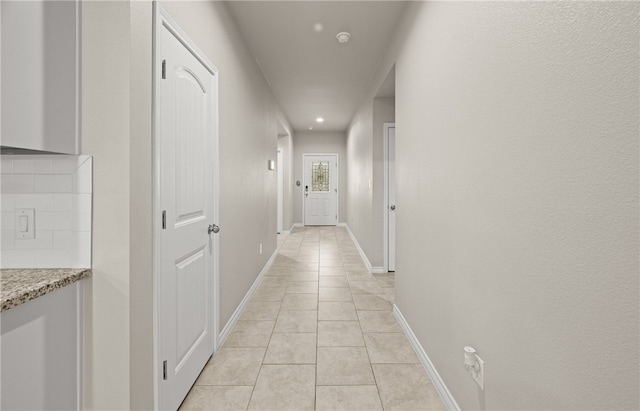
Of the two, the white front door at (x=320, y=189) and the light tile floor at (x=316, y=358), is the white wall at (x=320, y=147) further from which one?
the light tile floor at (x=316, y=358)

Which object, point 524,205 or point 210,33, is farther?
point 210,33

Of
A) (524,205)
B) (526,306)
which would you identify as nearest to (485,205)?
(524,205)

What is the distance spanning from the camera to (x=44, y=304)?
3.37 ft

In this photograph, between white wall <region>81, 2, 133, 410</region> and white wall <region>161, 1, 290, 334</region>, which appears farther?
white wall <region>161, 1, 290, 334</region>

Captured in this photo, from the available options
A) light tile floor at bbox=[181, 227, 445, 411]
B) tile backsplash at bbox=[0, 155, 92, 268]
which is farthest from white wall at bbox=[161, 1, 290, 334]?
tile backsplash at bbox=[0, 155, 92, 268]

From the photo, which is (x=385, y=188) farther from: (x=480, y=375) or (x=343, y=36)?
(x=480, y=375)

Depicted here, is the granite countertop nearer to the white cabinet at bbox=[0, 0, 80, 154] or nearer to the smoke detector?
the white cabinet at bbox=[0, 0, 80, 154]

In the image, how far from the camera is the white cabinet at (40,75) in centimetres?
101

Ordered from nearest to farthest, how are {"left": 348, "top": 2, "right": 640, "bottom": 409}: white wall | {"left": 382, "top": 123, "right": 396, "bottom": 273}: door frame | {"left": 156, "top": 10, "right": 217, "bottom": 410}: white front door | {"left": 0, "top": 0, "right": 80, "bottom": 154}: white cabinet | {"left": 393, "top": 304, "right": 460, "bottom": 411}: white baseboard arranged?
{"left": 348, "top": 2, "right": 640, "bottom": 409}: white wall, {"left": 0, "top": 0, "right": 80, "bottom": 154}: white cabinet, {"left": 156, "top": 10, "right": 217, "bottom": 410}: white front door, {"left": 393, "top": 304, "right": 460, "bottom": 411}: white baseboard, {"left": 382, "top": 123, "right": 396, "bottom": 273}: door frame

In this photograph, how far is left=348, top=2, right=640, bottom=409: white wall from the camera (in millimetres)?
696

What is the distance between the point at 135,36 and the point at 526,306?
1.71 metres

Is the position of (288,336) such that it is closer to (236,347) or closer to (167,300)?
(236,347)

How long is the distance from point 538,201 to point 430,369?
4.48 ft

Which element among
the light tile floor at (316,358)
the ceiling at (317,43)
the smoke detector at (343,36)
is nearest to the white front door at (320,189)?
the ceiling at (317,43)
